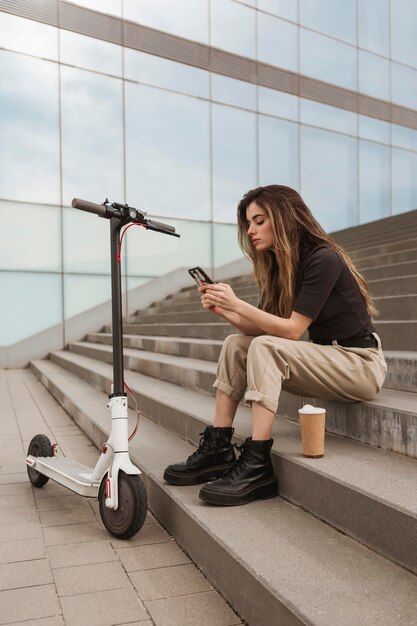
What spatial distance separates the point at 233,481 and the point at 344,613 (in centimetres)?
94

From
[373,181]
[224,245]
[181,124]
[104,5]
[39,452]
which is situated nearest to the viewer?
[39,452]

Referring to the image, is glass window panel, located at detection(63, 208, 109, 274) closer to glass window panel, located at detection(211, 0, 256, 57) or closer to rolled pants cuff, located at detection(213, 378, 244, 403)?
glass window panel, located at detection(211, 0, 256, 57)

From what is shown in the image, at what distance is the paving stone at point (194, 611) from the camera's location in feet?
6.17

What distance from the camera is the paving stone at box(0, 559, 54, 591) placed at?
218 centimetres

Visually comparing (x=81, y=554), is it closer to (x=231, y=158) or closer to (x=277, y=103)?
(x=231, y=158)

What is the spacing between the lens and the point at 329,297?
264 centimetres

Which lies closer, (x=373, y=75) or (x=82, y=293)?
(x=82, y=293)

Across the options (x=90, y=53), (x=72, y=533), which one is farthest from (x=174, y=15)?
(x=72, y=533)

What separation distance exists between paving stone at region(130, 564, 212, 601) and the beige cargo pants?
72cm

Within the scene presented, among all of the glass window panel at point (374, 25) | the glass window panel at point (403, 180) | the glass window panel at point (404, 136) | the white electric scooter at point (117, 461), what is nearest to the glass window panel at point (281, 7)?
the glass window panel at point (374, 25)

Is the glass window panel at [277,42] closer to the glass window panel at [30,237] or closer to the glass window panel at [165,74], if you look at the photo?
the glass window panel at [165,74]

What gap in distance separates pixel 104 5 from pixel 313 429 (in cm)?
1144

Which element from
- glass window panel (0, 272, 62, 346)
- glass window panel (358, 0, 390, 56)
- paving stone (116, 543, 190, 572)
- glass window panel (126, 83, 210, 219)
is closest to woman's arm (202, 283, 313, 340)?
paving stone (116, 543, 190, 572)

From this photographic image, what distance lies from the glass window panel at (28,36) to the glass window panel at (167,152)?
165cm
